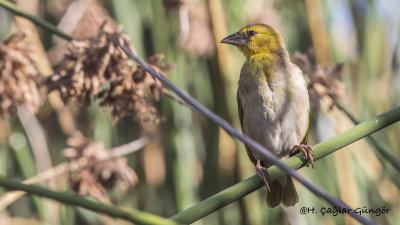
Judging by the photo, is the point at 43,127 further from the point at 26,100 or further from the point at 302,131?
the point at 302,131

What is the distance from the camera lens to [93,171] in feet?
8.09

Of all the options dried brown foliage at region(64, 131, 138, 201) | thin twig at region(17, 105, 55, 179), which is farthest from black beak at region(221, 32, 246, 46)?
thin twig at region(17, 105, 55, 179)

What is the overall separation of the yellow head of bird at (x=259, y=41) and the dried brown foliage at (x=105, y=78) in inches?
37.7

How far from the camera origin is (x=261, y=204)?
3.04 meters

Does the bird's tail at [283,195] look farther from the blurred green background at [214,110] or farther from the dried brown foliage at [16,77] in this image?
the dried brown foliage at [16,77]

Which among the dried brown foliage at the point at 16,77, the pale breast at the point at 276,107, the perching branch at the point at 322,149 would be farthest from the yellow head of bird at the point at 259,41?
the perching branch at the point at 322,149

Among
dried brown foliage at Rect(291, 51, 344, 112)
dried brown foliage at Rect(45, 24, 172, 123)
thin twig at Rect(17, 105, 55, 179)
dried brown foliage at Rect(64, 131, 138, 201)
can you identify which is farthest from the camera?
thin twig at Rect(17, 105, 55, 179)

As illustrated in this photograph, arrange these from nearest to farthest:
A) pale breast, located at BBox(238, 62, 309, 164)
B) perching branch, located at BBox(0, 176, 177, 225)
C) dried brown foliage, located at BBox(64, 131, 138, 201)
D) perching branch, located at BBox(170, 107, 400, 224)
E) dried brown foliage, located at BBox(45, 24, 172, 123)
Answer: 1. perching branch, located at BBox(0, 176, 177, 225)
2. perching branch, located at BBox(170, 107, 400, 224)
3. dried brown foliage, located at BBox(45, 24, 172, 123)
4. dried brown foliage, located at BBox(64, 131, 138, 201)
5. pale breast, located at BBox(238, 62, 309, 164)

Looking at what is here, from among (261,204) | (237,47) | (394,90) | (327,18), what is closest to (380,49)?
(394,90)

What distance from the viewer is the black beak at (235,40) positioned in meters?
2.83

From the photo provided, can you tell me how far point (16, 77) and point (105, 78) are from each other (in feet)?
1.26

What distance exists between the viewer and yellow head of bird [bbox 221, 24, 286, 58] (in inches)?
117

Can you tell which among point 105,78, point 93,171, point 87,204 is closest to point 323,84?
point 105,78

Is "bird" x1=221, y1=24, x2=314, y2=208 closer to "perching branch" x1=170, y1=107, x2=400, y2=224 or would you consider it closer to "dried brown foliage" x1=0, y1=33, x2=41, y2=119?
"perching branch" x1=170, y1=107, x2=400, y2=224
